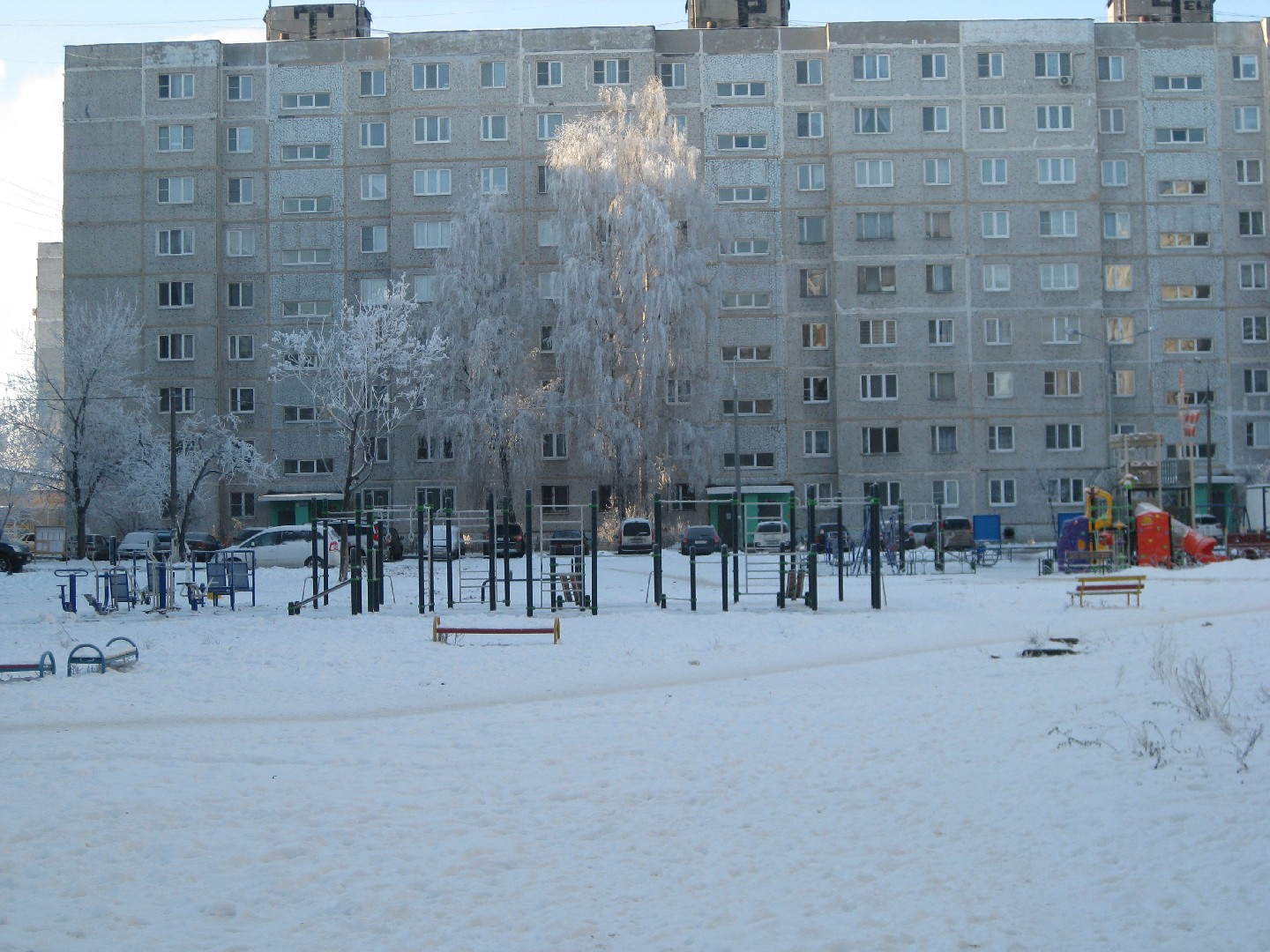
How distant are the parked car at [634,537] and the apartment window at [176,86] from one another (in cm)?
3289

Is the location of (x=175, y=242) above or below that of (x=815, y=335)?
above

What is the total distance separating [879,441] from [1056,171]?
16132mm

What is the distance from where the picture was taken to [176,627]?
895 inches

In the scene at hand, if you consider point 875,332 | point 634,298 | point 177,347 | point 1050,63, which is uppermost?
point 1050,63

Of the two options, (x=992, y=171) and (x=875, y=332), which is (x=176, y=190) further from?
(x=992, y=171)

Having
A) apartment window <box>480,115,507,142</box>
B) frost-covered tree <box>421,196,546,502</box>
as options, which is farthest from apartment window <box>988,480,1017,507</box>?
apartment window <box>480,115,507,142</box>

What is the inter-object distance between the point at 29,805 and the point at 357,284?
5993 cm

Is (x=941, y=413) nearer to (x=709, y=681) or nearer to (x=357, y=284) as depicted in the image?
(x=357, y=284)

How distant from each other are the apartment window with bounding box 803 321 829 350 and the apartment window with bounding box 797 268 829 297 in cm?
147

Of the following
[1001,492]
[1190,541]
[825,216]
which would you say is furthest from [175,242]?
[1190,541]

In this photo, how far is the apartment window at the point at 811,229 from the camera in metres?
66.1

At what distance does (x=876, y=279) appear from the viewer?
65500 millimetres

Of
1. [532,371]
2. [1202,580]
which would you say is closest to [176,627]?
[1202,580]

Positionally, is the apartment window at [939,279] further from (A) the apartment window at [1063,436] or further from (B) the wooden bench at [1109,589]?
(B) the wooden bench at [1109,589]
